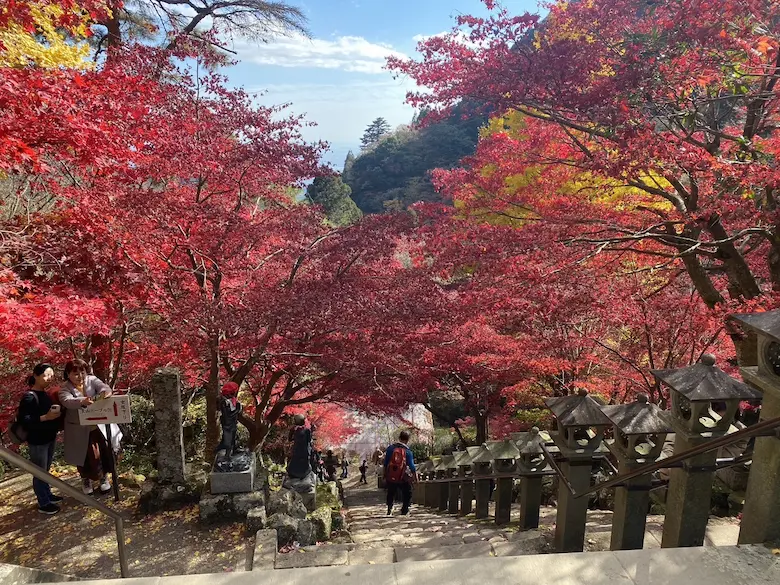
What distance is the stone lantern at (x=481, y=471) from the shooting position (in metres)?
6.51

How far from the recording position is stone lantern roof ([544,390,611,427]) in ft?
13.0

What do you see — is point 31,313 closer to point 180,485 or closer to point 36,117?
point 36,117

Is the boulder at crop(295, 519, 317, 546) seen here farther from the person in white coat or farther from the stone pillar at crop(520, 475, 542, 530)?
the person in white coat

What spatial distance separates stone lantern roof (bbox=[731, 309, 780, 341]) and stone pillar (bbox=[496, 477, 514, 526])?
3.96 m

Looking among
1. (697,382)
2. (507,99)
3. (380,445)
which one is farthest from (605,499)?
(380,445)

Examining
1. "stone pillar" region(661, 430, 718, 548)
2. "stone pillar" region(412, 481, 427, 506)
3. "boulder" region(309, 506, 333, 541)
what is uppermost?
"stone pillar" region(661, 430, 718, 548)

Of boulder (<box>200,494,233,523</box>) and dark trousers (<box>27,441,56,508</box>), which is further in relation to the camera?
boulder (<box>200,494,233,523</box>)

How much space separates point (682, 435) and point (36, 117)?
292 inches

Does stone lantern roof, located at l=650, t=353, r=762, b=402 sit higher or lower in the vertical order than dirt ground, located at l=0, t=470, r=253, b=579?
higher

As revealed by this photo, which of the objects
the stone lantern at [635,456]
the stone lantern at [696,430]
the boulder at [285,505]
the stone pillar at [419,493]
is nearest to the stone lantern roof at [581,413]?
the stone lantern at [635,456]

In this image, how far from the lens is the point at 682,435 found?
133 inches

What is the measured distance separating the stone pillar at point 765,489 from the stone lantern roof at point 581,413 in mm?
1077

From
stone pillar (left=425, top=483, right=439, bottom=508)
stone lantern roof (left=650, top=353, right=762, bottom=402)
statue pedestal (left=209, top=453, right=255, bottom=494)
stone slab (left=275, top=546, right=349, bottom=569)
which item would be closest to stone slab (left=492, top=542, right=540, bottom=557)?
stone slab (left=275, top=546, right=349, bottom=569)

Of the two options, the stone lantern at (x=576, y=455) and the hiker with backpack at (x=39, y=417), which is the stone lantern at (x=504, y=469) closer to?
the stone lantern at (x=576, y=455)
